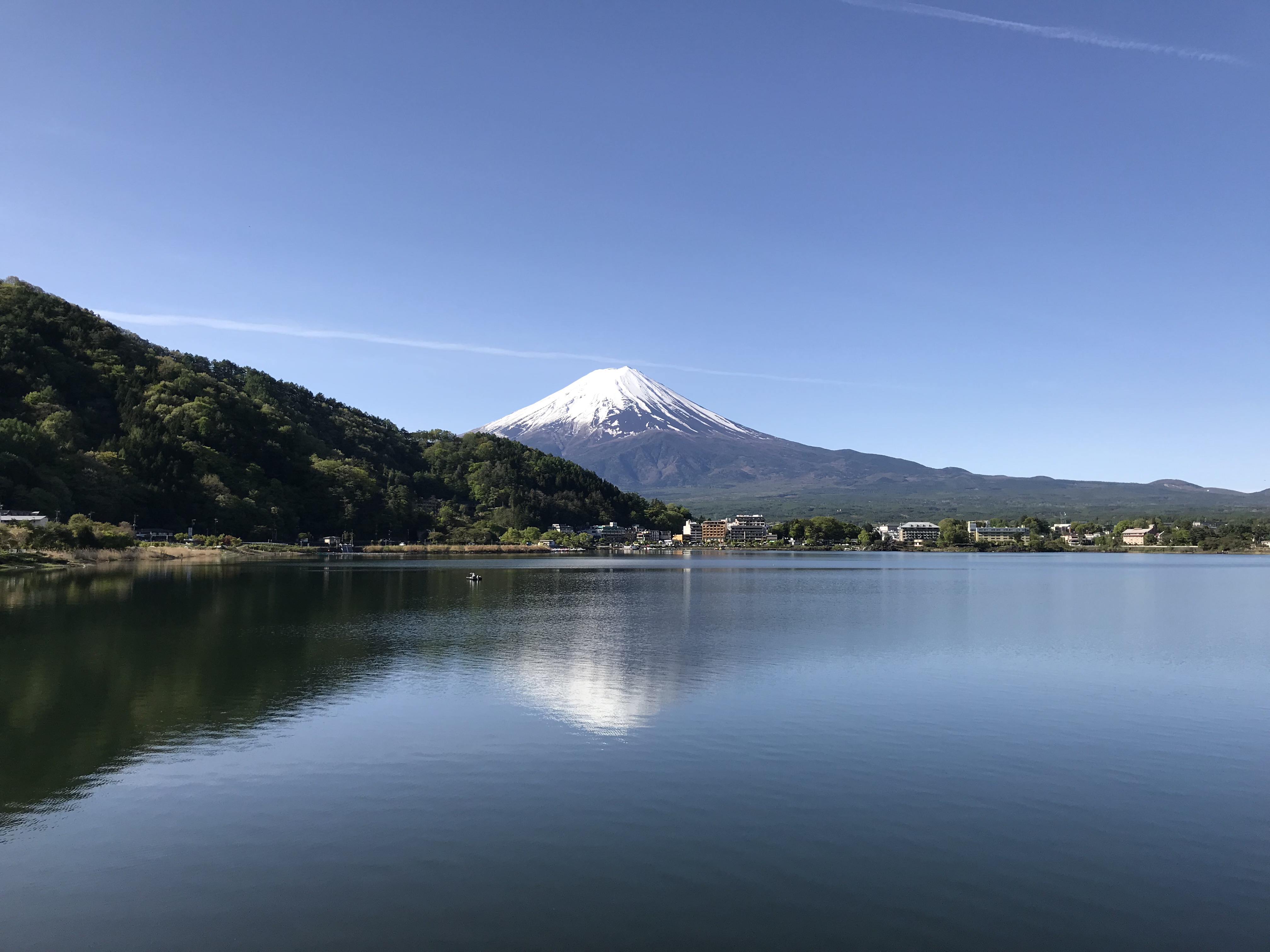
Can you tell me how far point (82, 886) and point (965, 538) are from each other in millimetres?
151898

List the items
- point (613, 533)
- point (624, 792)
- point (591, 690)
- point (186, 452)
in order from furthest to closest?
point (613, 533) < point (186, 452) < point (591, 690) < point (624, 792)

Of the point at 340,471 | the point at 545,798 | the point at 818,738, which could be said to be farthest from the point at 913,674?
the point at 340,471

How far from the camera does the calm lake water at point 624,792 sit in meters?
6.83

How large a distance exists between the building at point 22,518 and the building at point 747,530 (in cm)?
12481

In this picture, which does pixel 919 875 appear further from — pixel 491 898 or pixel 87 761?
pixel 87 761

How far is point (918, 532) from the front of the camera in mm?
172000

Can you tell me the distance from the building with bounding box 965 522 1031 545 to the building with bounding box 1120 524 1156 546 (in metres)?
15.0

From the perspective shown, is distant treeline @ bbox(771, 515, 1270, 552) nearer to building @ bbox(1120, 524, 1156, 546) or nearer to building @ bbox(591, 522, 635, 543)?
building @ bbox(1120, 524, 1156, 546)

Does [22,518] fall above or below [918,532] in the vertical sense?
above

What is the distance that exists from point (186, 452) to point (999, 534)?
135750mm

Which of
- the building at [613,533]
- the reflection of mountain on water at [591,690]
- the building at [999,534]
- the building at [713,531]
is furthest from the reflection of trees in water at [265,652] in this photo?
the building at [713,531]

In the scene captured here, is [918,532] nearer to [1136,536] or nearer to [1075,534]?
[1075,534]

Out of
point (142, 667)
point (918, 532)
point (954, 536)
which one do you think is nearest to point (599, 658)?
point (142, 667)

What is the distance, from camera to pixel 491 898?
7.12 m
